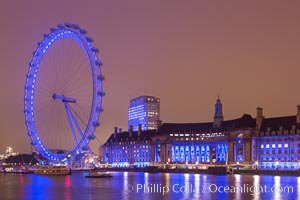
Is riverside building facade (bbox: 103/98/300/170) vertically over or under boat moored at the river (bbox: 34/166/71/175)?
over

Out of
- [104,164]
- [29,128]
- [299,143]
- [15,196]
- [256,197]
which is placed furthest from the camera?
[104,164]

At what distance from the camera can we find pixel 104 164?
199 meters

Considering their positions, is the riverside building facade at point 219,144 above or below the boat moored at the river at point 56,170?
above

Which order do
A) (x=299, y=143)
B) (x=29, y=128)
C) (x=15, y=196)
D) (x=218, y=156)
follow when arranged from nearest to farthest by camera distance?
(x=15, y=196) < (x=29, y=128) < (x=299, y=143) < (x=218, y=156)

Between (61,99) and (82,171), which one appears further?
(82,171)

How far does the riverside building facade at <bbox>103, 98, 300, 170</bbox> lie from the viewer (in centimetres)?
13625

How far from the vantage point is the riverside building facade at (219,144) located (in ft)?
447

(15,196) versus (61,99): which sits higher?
(61,99)

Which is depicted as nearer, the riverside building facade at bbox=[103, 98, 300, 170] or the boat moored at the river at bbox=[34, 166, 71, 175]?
the boat moored at the river at bbox=[34, 166, 71, 175]

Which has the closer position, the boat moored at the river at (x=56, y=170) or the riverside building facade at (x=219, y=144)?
the boat moored at the river at (x=56, y=170)

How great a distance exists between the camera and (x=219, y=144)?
158875 millimetres

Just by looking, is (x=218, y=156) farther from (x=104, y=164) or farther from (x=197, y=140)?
(x=104, y=164)

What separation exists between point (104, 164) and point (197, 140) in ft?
150

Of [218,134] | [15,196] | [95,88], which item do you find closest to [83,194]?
[15,196]
